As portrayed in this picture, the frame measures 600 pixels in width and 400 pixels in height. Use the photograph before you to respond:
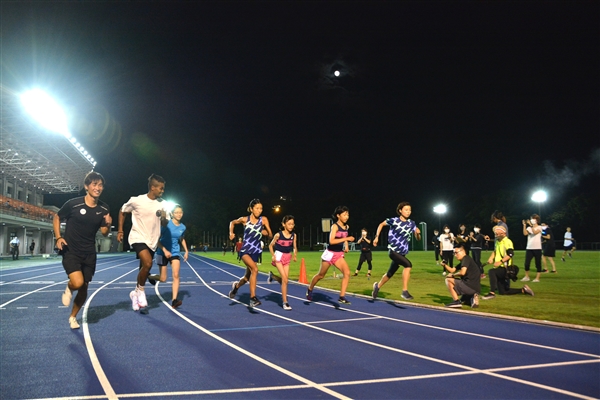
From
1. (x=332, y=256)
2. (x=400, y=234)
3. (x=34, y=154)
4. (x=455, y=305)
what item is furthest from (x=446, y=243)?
(x=34, y=154)

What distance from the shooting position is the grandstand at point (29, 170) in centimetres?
4071

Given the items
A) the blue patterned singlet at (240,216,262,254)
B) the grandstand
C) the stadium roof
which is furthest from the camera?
the grandstand

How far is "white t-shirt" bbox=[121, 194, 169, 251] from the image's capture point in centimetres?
802

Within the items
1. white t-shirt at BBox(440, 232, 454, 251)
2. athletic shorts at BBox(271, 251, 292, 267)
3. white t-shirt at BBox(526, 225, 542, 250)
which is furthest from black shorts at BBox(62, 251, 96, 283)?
white t-shirt at BBox(440, 232, 454, 251)

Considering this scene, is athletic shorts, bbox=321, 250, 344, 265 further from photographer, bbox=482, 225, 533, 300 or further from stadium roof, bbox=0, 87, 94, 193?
stadium roof, bbox=0, 87, 94, 193

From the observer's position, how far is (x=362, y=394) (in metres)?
4.18

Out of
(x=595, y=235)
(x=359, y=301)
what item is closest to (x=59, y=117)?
(x=359, y=301)

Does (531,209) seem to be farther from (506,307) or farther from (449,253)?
(506,307)

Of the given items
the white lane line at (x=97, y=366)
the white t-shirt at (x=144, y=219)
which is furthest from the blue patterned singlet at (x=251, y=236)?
the white lane line at (x=97, y=366)

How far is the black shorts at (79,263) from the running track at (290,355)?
0.91 m

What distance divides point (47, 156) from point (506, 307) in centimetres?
5285

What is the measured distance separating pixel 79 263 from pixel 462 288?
23.7ft

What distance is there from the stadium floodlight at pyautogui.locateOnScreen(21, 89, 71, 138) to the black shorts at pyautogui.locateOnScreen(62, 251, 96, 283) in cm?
3616

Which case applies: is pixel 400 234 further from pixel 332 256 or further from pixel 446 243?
pixel 446 243
